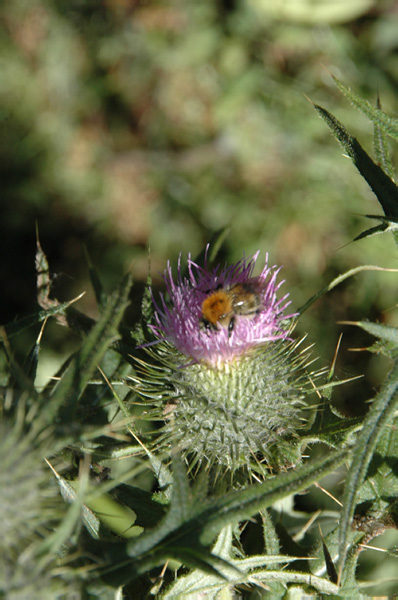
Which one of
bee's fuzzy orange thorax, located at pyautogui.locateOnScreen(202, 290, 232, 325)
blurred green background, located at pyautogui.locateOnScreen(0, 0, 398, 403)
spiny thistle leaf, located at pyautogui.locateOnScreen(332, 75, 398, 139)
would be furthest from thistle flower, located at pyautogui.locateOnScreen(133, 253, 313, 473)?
blurred green background, located at pyautogui.locateOnScreen(0, 0, 398, 403)

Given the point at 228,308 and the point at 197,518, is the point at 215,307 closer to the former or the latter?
the point at 228,308

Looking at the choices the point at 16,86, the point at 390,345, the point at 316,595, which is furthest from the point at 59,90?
the point at 316,595

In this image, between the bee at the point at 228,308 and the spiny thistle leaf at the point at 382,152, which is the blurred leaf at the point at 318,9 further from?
the bee at the point at 228,308

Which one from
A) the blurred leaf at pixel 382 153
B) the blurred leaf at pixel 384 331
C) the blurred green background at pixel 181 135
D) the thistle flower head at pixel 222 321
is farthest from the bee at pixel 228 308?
the blurred green background at pixel 181 135

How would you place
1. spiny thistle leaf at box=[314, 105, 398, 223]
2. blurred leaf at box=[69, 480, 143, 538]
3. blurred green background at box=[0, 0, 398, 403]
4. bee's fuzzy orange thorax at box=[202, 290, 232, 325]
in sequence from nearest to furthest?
spiny thistle leaf at box=[314, 105, 398, 223] → blurred leaf at box=[69, 480, 143, 538] → bee's fuzzy orange thorax at box=[202, 290, 232, 325] → blurred green background at box=[0, 0, 398, 403]

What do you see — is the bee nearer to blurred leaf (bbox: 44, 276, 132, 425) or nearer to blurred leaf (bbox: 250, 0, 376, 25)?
blurred leaf (bbox: 44, 276, 132, 425)

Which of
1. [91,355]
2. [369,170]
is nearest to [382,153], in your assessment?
[369,170]

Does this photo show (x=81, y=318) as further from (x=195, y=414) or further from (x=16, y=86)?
(x=16, y=86)
